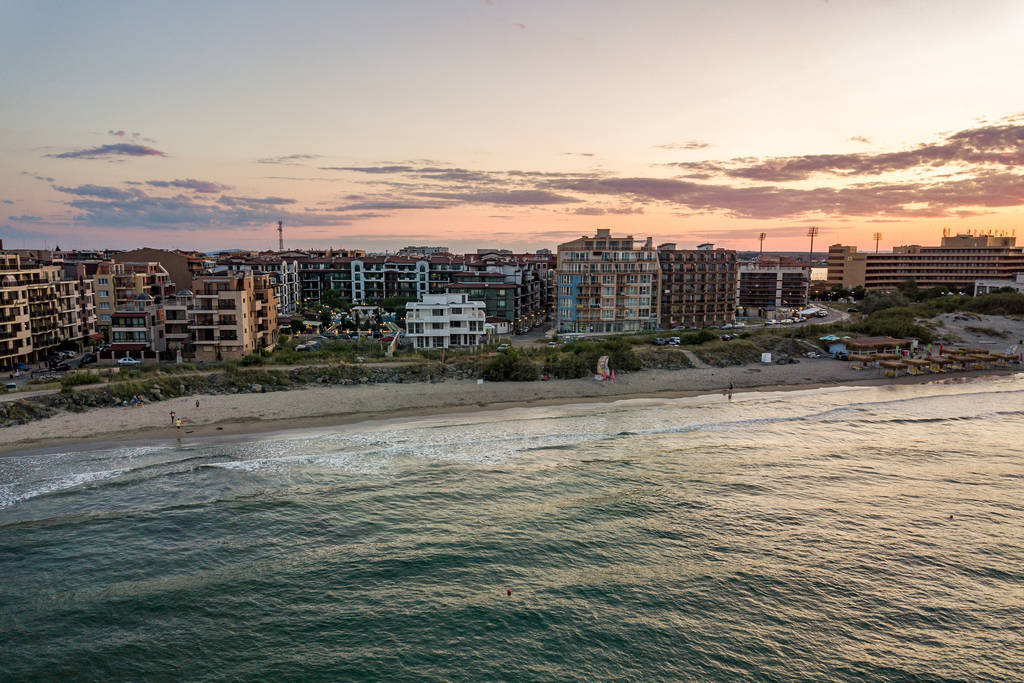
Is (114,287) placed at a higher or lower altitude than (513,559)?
higher

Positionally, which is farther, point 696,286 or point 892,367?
point 696,286

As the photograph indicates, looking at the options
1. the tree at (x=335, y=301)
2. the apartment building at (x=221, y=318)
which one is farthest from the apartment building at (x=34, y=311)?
the tree at (x=335, y=301)

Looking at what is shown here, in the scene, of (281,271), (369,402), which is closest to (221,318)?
(369,402)

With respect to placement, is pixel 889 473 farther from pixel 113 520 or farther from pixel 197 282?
pixel 197 282

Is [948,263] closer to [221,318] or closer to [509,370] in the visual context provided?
[509,370]

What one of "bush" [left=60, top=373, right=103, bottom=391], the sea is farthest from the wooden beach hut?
→ "bush" [left=60, top=373, right=103, bottom=391]

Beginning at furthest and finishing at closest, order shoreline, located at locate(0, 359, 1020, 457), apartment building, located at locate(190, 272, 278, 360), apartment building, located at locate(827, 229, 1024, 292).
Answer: apartment building, located at locate(827, 229, 1024, 292) → apartment building, located at locate(190, 272, 278, 360) → shoreline, located at locate(0, 359, 1020, 457)

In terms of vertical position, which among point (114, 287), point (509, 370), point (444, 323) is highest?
point (114, 287)

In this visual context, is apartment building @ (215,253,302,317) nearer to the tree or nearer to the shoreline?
the tree
